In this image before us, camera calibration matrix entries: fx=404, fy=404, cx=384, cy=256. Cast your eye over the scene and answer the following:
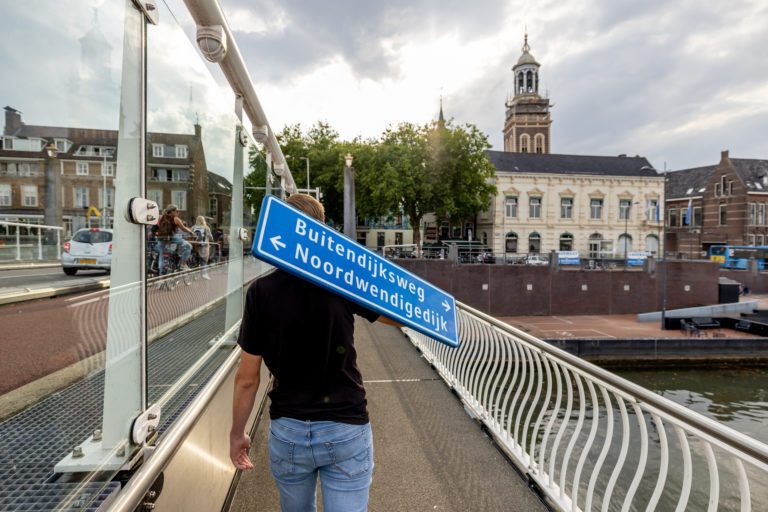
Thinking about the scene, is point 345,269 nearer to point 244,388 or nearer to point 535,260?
point 244,388

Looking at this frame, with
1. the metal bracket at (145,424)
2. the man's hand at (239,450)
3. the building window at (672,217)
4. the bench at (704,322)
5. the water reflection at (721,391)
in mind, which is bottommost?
the water reflection at (721,391)

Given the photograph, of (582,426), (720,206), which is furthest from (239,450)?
(720,206)

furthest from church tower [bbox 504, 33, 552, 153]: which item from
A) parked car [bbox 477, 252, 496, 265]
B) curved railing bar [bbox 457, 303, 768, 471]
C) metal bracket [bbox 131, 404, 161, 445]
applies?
metal bracket [bbox 131, 404, 161, 445]

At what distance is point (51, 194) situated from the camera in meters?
1.17

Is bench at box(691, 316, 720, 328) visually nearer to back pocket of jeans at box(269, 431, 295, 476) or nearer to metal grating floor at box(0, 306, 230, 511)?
back pocket of jeans at box(269, 431, 295, 476)

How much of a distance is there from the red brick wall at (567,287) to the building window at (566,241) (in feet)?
61.1

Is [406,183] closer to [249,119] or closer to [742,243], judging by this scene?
[249,119]

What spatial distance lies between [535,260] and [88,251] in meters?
27.1

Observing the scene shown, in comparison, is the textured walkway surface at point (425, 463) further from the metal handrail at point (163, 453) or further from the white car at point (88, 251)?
the white car at point (88, 251)

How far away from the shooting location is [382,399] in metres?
4.59

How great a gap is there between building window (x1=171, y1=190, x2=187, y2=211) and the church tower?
209 ft

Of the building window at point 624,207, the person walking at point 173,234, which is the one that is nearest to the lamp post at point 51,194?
the person walking at point 173,234

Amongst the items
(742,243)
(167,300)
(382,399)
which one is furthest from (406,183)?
(742,243)

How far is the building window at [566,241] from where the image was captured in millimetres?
46219
